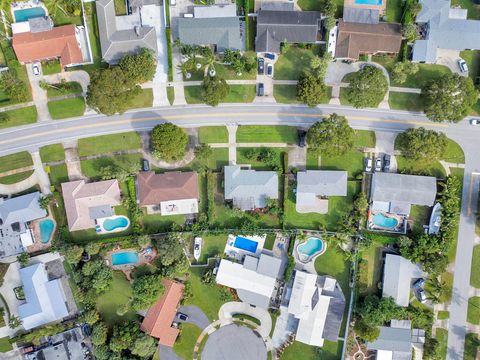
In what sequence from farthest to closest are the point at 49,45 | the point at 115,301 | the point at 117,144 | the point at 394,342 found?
the point at 115,301 → the point at 117,144 → the point at 394,342 → the point at 49,45

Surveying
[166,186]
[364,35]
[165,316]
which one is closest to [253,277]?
[165,316]

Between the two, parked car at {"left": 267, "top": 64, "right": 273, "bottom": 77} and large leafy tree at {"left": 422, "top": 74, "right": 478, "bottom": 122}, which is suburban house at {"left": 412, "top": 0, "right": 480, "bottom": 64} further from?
parked car at {"left": 267, "top": 64, "right": 273, "bottom": 77}

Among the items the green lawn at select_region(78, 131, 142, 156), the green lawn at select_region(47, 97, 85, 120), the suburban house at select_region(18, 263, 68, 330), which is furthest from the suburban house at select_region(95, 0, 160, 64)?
the suburban house at select_region(18, 263, 68, 330)

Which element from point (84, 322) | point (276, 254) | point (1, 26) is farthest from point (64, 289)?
point (1, 26)

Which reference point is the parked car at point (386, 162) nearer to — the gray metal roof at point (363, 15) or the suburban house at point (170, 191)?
the gray metal roof at point (363, 15)

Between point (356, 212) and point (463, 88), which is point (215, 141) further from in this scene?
point (463, 88)

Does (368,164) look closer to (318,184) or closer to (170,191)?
(318,184)
